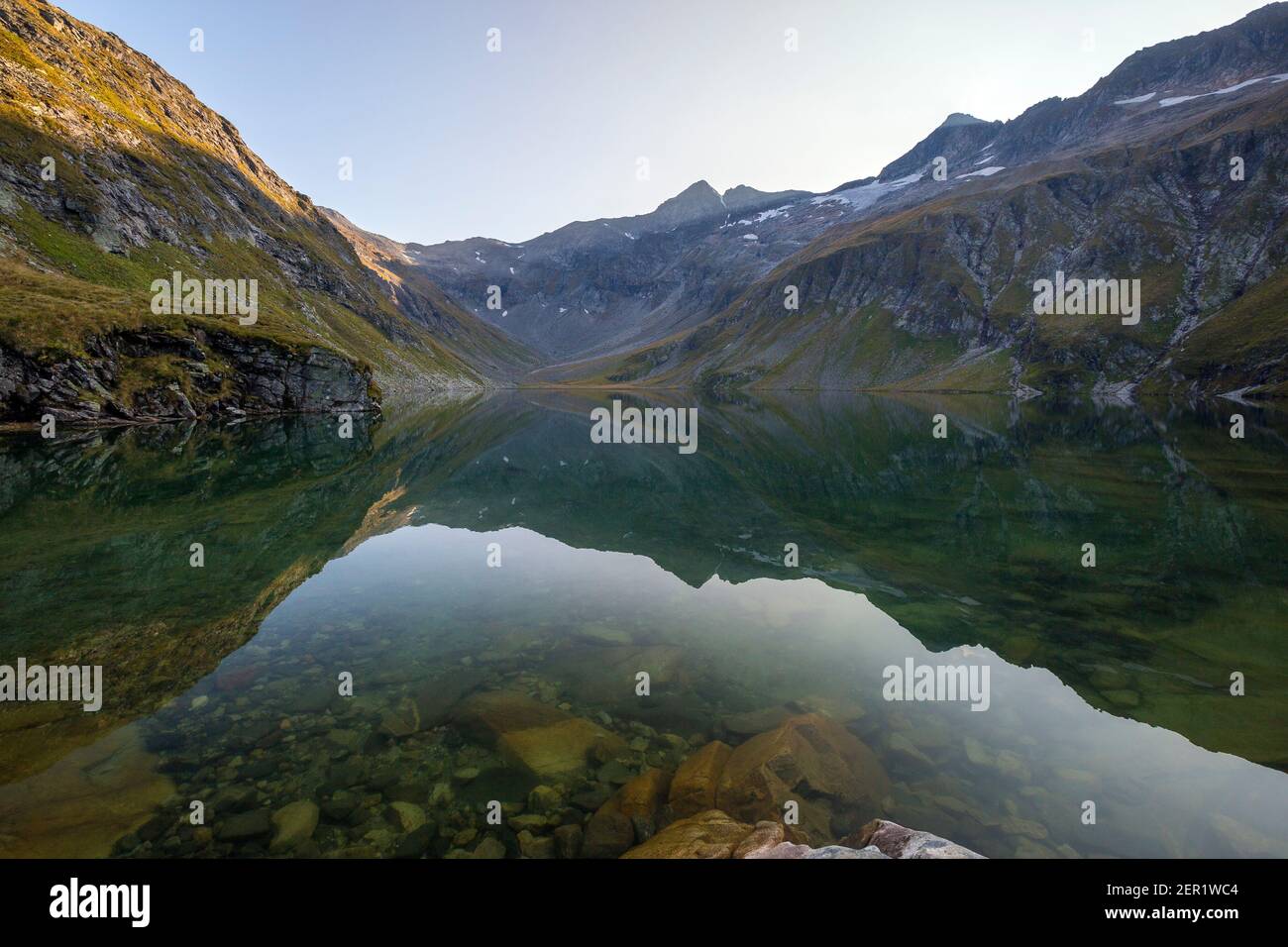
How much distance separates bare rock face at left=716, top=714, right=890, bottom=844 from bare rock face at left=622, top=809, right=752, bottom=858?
102 cm

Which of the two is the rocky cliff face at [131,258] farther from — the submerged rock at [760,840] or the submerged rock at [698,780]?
the submerged rock at [760,840]

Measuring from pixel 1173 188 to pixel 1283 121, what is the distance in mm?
27150

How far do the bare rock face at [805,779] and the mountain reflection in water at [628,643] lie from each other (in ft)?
0.91

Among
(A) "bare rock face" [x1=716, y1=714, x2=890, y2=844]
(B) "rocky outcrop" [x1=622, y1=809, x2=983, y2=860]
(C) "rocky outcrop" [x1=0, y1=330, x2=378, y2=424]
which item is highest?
(C) "rocky outcrop" [x1=0, y1=330, x2=378, y2=424]

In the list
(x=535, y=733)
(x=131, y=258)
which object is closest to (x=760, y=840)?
(x=535, y=733)

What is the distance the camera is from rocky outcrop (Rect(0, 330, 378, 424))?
70.2 m

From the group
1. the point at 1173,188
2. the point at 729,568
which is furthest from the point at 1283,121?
the point at 729,568

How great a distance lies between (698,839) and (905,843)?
3.28 m

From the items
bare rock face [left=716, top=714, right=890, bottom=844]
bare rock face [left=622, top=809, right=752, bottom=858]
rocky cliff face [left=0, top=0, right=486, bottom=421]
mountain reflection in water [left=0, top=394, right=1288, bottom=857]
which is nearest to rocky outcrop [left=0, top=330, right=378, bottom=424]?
rocky cliff face [left=0, top=0, right=486, bottom=421]

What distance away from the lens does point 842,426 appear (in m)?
93.4

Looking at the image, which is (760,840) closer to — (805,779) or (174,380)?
(805,779)

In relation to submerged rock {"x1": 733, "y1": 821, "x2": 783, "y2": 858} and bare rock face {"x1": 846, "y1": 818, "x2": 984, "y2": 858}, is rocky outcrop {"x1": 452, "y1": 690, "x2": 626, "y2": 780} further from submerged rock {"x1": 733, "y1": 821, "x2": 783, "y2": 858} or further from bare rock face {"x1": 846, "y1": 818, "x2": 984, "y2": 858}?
bare rock face {"x1": 846, "y1": 818, "x2": 984, "y2": 858}

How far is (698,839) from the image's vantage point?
32.1 ft

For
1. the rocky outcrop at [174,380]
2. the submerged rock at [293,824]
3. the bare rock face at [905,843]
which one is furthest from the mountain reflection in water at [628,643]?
the rocky outcrop at [174,380]
